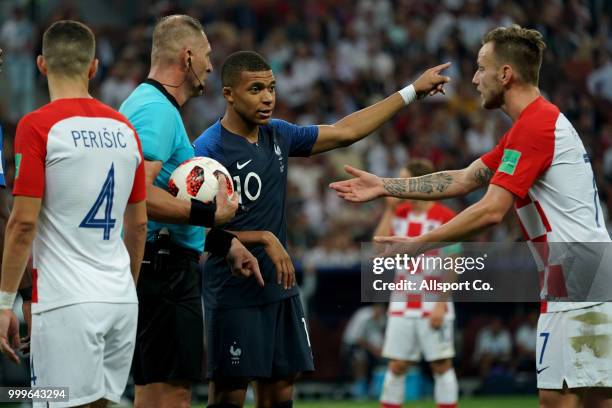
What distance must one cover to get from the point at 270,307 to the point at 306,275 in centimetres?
740

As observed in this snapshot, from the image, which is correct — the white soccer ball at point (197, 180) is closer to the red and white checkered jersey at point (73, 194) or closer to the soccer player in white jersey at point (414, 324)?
the red and white checkered jersey at point (73, 194)

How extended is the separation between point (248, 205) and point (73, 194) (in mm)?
1762

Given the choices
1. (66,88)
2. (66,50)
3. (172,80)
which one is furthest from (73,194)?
(172,80)

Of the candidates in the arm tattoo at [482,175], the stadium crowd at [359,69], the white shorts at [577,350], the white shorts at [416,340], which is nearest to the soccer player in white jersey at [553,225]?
the white shorts at [577,350]

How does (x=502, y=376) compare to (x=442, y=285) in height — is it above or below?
below

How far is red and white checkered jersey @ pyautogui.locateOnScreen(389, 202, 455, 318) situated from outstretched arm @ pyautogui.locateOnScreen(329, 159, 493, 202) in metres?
4.02

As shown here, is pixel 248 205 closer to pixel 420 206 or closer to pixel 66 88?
pixel 66 88

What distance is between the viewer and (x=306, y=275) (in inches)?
546

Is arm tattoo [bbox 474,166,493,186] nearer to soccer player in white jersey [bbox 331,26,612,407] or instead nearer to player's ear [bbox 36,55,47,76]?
soccer player in white jersey [bbox 331,26,612,407]

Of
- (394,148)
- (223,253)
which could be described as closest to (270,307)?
(223,253)

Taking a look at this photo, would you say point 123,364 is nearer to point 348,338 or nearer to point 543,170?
point 543,170

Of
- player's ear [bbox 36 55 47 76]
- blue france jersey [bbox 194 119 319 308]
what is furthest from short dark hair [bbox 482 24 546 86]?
player's ear [bbox 36 55 47 76]

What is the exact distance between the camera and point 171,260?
6.18 m

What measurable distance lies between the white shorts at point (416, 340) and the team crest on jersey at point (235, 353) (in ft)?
14.7
